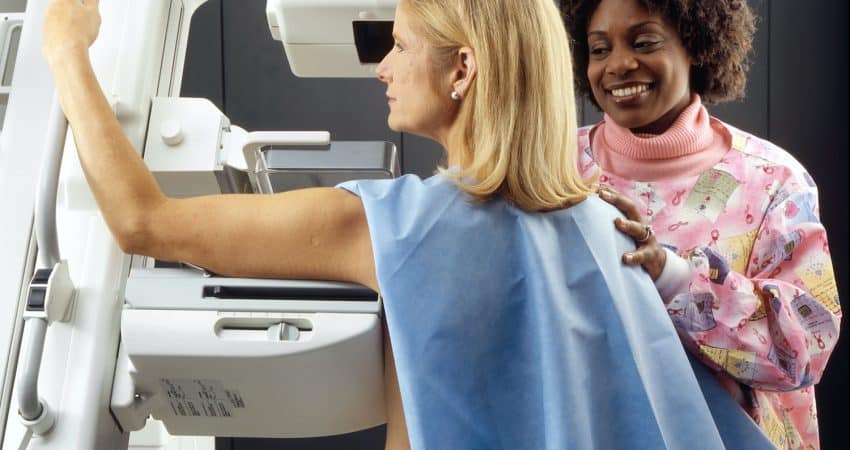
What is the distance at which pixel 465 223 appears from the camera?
140cm

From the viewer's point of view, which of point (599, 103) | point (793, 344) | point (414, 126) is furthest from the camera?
point (599, 103)

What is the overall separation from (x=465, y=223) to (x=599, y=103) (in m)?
0.60

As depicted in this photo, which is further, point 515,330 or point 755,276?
point 755,276

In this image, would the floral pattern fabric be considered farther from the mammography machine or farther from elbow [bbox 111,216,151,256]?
elbow [bbox 111,216,151,256]

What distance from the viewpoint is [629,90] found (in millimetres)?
1847

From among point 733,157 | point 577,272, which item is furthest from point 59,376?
point 733,157

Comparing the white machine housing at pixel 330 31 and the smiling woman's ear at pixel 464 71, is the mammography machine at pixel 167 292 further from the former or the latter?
the smiling woman's ear at pixel 464 71

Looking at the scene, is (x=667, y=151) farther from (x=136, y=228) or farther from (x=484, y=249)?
(x=136, y=228)

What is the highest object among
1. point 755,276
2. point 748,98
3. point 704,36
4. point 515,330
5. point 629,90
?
point 748,98

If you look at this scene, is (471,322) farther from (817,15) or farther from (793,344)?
(817,15)

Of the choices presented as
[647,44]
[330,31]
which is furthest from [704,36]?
[330,31]

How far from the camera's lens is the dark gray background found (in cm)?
342

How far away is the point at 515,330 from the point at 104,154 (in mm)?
557

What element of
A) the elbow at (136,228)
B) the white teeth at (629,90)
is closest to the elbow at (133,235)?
the elbow at (136,228)
